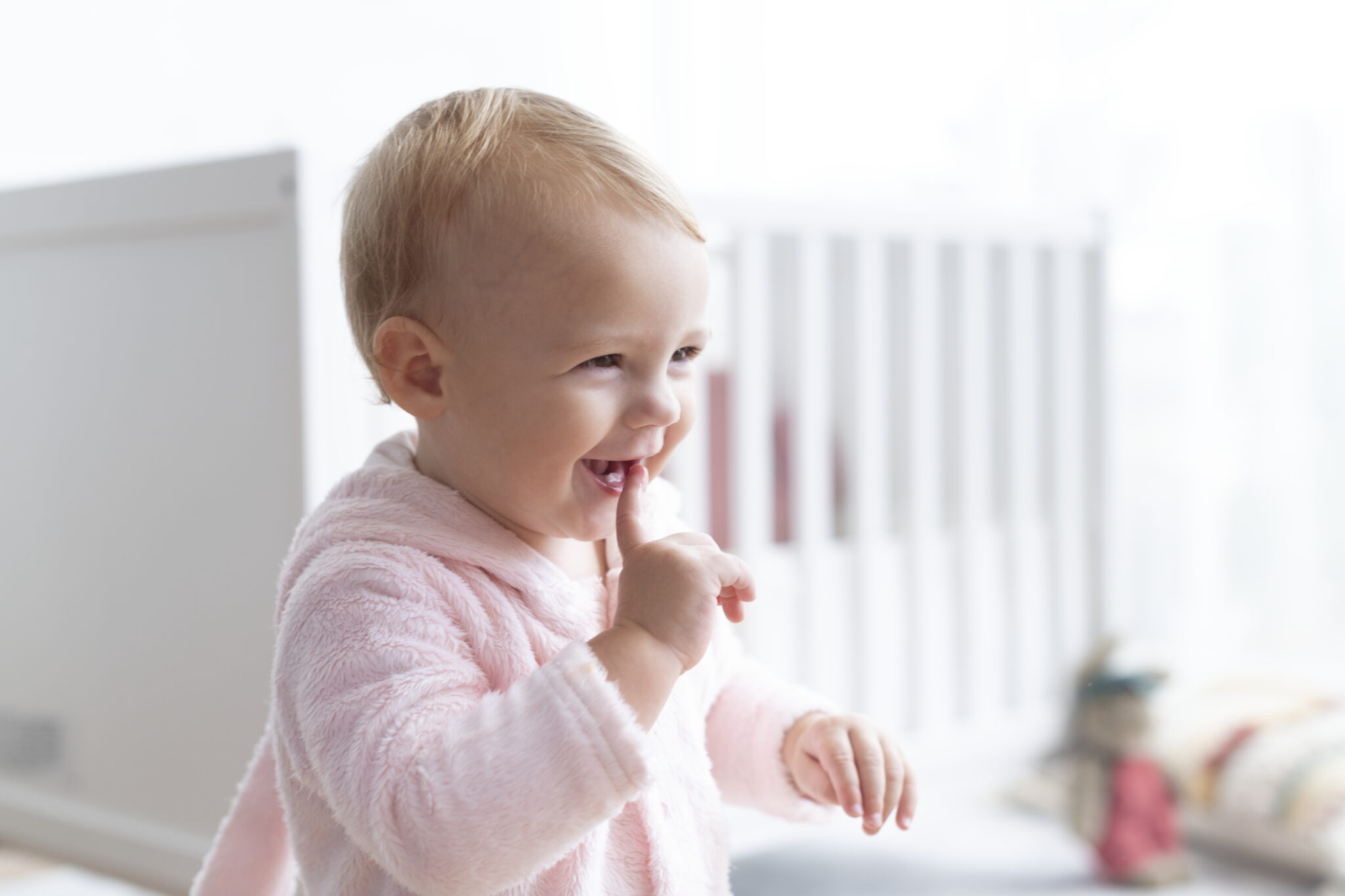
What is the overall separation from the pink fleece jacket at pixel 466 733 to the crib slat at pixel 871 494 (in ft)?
2.60

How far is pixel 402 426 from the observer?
114 cm

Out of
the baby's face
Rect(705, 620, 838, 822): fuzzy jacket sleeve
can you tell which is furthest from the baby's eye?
Rect(705, 620, 838, 822): fuzzy jacket sleeve

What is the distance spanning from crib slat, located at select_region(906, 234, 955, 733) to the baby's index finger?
3.36ft

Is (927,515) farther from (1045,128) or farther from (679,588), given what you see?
(679,588)

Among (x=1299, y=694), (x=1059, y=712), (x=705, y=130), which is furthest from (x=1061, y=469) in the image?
(x=705, y=130)

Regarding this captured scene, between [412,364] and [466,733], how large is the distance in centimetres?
20

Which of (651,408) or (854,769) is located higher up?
(651,408)

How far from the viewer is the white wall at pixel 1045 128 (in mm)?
1749

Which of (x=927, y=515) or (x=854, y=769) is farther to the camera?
(x=927, y=515)

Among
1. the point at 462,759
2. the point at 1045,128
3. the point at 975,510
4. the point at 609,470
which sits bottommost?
the point at 975,510

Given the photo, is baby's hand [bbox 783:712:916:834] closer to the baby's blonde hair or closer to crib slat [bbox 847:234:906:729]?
the baby's blonde hair

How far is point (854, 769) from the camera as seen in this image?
678mm

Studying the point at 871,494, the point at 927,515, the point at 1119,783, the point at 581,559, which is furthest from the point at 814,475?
the point at 581,559

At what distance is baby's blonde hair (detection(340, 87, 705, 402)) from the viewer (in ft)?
1.95
